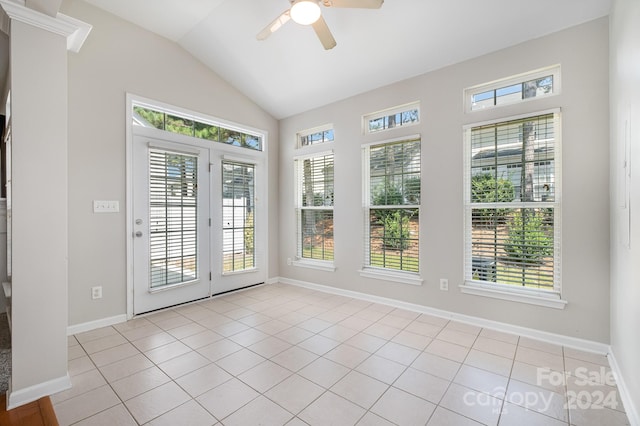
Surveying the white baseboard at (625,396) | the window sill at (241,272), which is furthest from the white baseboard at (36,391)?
the white baseboard at (625,396)

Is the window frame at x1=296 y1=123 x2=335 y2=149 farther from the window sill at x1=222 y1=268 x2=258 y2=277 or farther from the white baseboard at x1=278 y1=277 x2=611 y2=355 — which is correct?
the white baseboard at x1=278 y1=277 x2=611 y2=355

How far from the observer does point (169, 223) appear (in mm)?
3658

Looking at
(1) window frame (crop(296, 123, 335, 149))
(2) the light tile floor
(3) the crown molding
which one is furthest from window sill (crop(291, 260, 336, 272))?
(3) the crown molding

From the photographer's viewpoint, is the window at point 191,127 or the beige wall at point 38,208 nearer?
the beige wall at point 38,208

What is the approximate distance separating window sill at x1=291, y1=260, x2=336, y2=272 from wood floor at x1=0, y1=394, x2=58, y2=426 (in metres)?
3.19

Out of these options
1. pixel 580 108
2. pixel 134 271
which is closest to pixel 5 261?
pixel 134 271

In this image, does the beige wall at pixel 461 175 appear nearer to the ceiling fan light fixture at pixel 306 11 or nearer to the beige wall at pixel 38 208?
the ceiling fan light fixture at pixel 306 11

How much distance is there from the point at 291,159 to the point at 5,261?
12.3ft

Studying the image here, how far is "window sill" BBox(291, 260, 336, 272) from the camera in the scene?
4453mm

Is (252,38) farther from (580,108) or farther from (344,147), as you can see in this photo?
(580,108)

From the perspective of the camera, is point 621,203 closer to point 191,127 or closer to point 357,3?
point 357,3

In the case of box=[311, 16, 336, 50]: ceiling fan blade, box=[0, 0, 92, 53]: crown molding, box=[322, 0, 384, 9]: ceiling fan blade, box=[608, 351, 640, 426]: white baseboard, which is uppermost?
box=[322, 0, 384, 9]: ceiling fan blade

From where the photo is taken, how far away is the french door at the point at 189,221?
11.3ft

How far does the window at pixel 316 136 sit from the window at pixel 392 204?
76 centimetres
